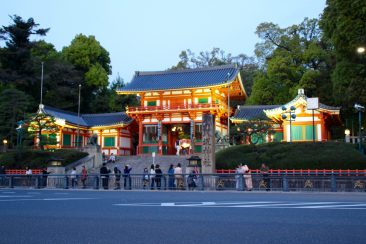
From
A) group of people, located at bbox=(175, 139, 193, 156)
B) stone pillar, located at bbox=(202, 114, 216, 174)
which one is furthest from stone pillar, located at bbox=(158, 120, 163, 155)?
stone pillar, located at bbox=(202, 114, 216, 174)

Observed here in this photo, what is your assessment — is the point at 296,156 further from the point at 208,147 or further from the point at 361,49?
the point at 361,49

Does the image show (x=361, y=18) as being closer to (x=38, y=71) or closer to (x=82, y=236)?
(x=82, y=236)

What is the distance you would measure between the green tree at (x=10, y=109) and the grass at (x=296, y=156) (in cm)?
2291

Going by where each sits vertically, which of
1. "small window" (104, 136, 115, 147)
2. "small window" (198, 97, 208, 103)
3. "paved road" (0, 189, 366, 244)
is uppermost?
"small window" (198, 97, 208, 103)

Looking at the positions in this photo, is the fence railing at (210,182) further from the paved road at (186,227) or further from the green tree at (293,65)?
the green tree at (293,65)

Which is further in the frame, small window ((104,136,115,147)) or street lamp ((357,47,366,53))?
small window ((104,136,115,147))

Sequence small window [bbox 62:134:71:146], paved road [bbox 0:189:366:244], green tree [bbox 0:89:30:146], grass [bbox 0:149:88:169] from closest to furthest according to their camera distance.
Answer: paved road [bbox 0:189:366:244], grass [bbox 0:149:88:169], green tree [bbox 0:89:30:146], small window [bbox 62:134:71:146]

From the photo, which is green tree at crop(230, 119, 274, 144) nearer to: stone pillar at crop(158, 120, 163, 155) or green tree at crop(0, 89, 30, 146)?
stone pillar at crop(158, 120, 163, 155)

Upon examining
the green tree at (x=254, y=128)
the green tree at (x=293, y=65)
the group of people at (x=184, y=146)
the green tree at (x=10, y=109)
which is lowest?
the group of people at (x=184, y=146)

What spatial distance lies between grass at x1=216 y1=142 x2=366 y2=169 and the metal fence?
4.34 m

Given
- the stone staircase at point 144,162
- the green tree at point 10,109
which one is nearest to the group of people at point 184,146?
the stone staircase at point 144,162

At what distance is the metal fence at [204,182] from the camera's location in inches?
715

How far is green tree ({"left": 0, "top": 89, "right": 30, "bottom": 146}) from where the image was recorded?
39844 millimetres

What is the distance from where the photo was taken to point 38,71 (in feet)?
173
